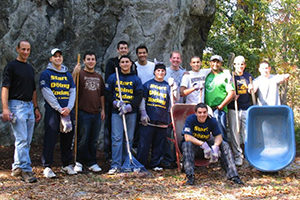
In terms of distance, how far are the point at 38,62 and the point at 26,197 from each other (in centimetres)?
388

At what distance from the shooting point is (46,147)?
4.98 m

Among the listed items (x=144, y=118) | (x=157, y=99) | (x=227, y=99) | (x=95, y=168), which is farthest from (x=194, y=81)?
(x=95, y=168)

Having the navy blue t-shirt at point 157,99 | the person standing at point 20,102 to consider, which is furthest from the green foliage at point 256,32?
the person standing at point 20,102

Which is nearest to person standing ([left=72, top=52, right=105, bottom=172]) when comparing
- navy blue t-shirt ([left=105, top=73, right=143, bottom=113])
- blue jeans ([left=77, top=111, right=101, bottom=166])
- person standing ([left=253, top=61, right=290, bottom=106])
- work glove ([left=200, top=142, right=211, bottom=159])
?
blue jeans ([left=77, top=111, right=101, bottom=166])

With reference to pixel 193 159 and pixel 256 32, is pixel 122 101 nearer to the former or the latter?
pixel 193 159

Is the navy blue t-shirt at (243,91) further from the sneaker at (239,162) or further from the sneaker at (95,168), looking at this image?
the sneaker at (95,168)

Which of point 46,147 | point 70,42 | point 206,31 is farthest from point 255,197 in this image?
point 206,31

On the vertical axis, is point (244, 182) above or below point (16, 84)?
below

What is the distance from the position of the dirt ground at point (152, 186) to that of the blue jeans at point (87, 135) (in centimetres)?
29

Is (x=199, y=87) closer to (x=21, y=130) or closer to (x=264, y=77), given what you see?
(x=264, y=77)

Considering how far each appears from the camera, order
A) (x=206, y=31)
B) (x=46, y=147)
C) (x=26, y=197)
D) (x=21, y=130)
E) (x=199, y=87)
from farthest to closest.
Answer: (x=206, y=31) < (x=199, y=87) < (x=46, y=147) < (x=21, y=130) < (x=26, y=197)

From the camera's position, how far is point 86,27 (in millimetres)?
7594

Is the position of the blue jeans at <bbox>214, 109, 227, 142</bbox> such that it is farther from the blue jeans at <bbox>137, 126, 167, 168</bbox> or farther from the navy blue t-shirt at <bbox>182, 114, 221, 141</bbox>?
the blue jeans at <bbox>137, 126, 167, 168</bbox>

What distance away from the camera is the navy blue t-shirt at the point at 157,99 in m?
5.63
